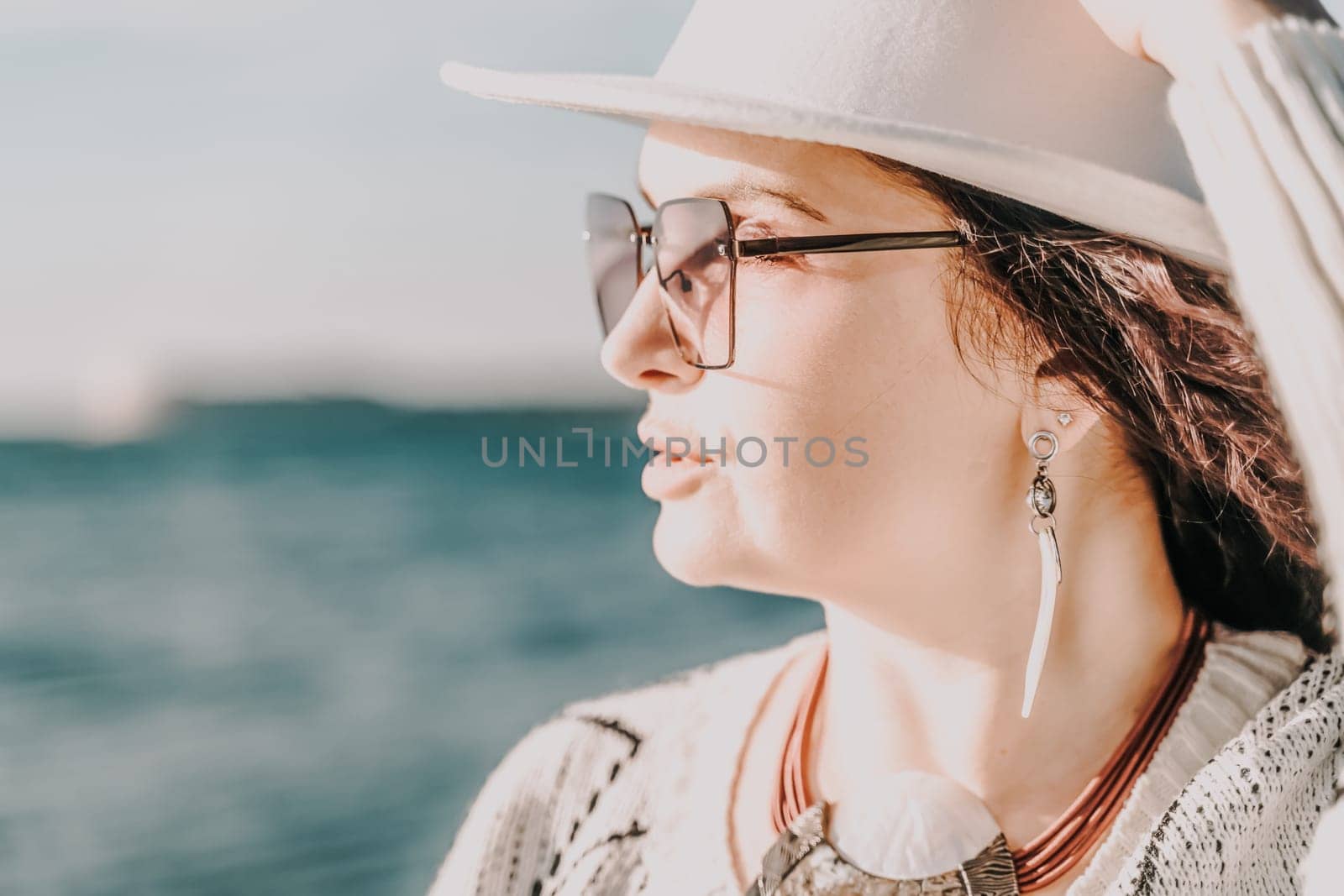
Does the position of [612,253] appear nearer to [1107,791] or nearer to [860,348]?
[860,348]

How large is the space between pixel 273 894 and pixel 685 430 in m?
6.52

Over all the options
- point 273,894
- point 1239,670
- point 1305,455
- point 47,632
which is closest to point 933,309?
point 1305,455

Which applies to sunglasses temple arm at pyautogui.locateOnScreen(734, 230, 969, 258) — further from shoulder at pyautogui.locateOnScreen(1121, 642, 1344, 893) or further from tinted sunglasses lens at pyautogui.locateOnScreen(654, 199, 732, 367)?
shoulder at pyautogui.locateOnScreen(1121, 642, 1344, 893)

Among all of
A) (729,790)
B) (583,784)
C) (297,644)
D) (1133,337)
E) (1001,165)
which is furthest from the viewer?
(297,644)

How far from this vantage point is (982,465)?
1.47 meters

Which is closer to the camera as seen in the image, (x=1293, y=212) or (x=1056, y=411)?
(x=1293, y=212)

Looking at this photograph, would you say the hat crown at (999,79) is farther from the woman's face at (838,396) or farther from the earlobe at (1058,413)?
the earlobe at (1058,413)

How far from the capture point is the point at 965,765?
156 cm

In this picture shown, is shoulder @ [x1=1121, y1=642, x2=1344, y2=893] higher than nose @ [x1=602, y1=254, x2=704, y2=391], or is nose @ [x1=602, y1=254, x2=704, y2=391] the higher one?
nose @ [x1=602, y1=254, x2=704, y2=391]

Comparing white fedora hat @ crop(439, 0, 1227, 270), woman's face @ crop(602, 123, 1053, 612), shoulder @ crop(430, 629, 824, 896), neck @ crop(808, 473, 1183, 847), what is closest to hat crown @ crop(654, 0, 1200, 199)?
white fedora hat @ crop(439, 0, 1227, 270)

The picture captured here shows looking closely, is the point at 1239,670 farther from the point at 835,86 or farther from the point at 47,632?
the point at 47,632

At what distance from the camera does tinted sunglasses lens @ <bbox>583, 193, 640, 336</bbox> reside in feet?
5.60

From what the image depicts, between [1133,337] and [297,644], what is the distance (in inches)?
449

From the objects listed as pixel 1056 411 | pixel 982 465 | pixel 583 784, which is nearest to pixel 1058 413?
pixel 1056 411
